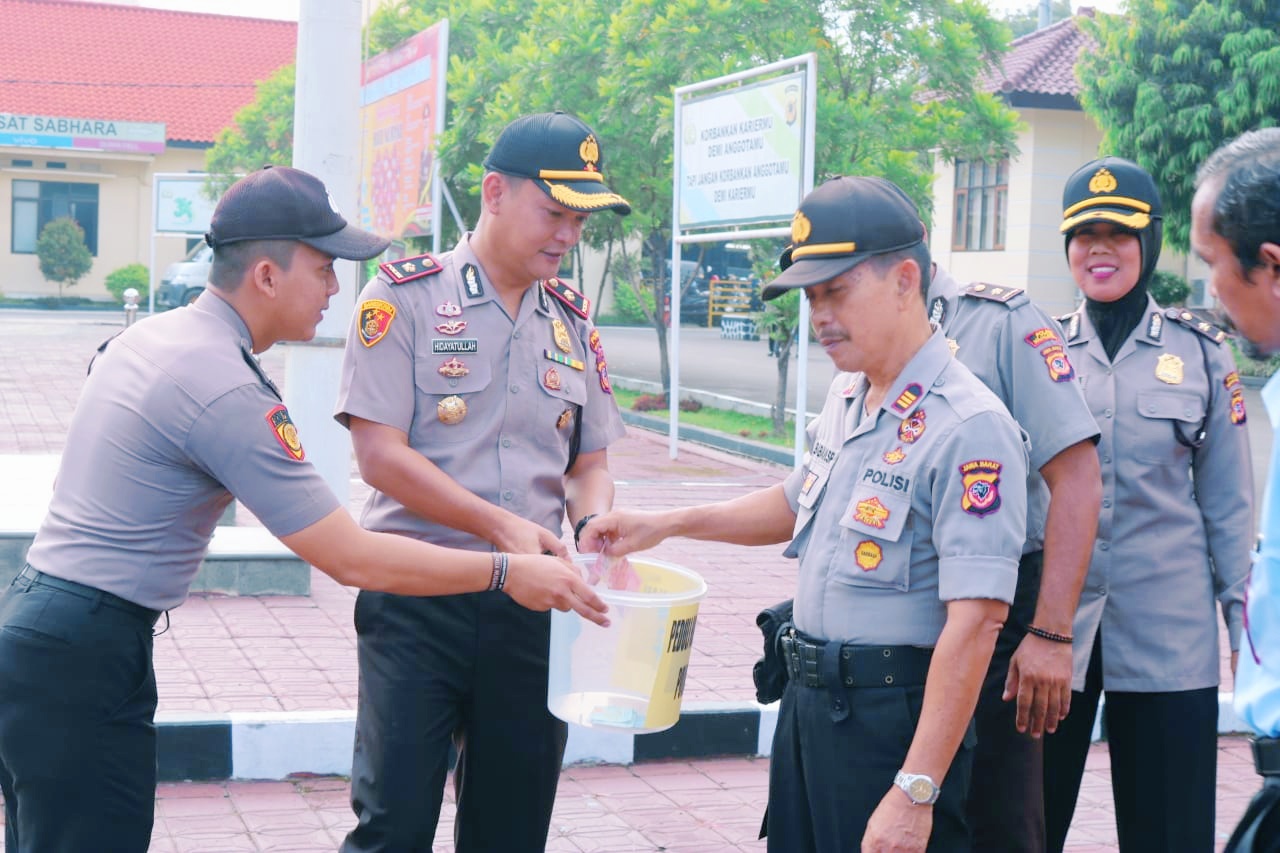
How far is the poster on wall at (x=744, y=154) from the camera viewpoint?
1113 cm

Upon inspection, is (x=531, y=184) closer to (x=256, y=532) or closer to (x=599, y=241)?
(x=256, y=532)

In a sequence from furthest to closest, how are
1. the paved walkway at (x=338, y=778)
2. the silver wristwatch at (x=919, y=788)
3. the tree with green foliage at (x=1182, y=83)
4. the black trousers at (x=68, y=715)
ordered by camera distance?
1. the tree with green foliage at (x=1182, y=83)
2. the paved walkway at (x=338, y=778)
3. the black trousers at (x=68, y=715)
4. the silver wristwatch at (x=919, y=788)

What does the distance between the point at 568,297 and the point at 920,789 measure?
63.3 inches

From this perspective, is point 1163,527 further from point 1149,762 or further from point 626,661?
point 626,661

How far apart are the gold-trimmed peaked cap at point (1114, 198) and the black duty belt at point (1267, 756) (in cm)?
163

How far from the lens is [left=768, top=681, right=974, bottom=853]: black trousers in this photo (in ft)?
8.38

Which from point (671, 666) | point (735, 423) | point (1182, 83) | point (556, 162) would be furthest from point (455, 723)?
point (1182, 83)

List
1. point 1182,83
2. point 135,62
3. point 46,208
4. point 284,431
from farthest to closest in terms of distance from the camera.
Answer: point 135,62 → point 46,208 → point 1182,83 → point 284,431

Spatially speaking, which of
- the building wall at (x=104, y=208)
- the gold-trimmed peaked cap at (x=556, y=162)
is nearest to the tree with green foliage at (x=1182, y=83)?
the gold-trimmed peaked cap at (x=556, y=162)

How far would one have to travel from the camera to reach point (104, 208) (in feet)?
122

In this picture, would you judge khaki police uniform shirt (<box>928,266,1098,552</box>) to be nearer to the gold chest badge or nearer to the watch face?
the gold chest badge

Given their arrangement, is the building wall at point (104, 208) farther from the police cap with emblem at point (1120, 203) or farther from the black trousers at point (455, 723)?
the police cap with emblem at point (1120, 203)

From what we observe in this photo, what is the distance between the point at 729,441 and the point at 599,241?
6.94m

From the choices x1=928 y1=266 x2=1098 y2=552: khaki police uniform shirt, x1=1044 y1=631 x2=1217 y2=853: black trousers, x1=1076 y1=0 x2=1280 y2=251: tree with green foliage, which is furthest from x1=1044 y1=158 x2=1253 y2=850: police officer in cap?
x1=1076 y1=0 x2=1280 y2=251: tree with green foliage
